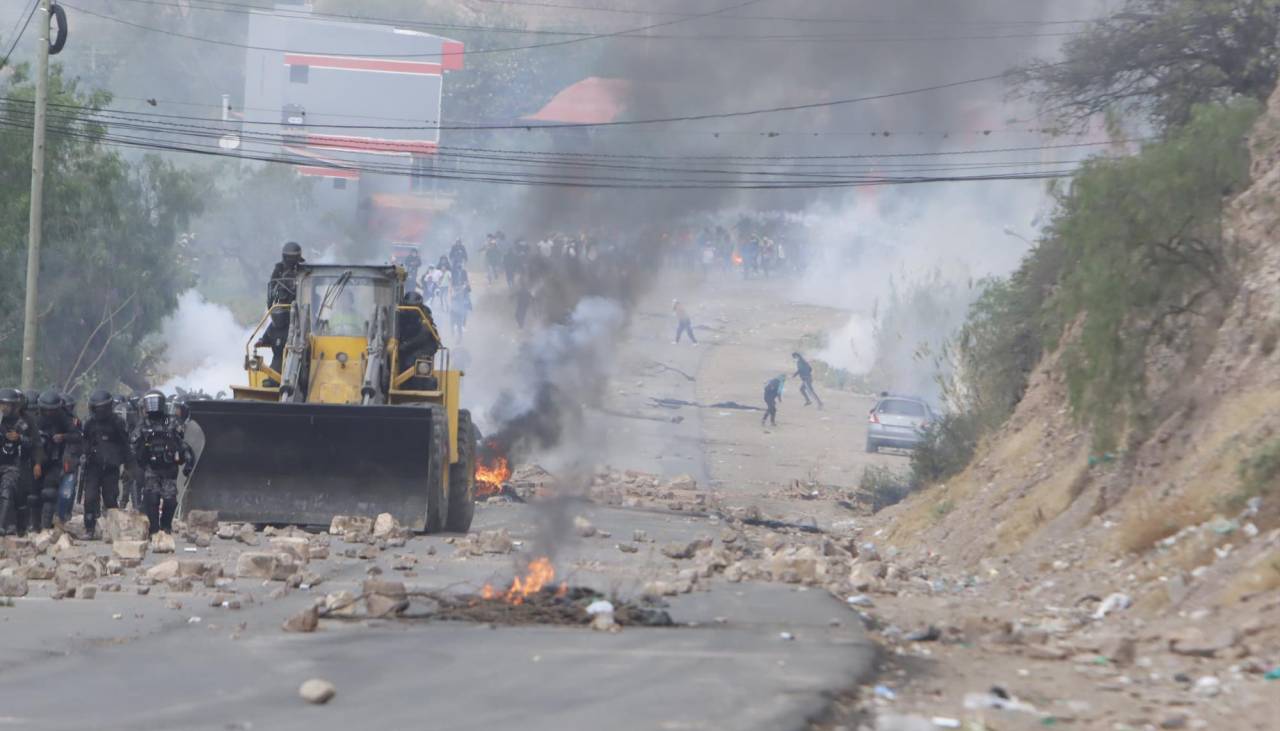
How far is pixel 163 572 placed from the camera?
12.8 meters

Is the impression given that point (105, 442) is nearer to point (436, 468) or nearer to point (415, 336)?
point (436, 468)

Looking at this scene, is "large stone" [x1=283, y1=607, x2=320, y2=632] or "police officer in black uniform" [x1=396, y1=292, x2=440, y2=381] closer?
"large stone" [x1=283, y1=607, x2=320, y2=632]

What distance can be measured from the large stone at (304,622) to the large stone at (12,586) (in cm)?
302

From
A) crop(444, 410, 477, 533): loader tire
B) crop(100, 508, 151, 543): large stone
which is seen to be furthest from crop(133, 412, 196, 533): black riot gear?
crop(444, 410, 477, 533): loader tire

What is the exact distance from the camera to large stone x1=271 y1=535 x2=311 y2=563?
14.3 metres

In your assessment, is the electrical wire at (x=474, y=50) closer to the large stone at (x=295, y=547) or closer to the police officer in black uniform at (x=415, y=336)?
the police officer in black uniform at (x=415, y=336)

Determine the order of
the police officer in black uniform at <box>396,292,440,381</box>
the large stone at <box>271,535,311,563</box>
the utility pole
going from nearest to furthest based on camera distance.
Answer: the large stone at <box>271,535,311,563</box>, the police officer in black uniform at <box>396,292,440,381</box>, the utility pole

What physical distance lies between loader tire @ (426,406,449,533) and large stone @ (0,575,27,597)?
5.63m

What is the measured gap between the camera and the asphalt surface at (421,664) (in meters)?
7.65

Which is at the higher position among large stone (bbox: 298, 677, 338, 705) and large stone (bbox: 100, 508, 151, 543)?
large stone (bbox: 298, 677, 338, 705)

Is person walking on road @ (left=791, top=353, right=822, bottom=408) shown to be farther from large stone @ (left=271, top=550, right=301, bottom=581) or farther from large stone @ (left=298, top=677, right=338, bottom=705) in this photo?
large stone @ (left=298, top=677, right=338, bottom=705)

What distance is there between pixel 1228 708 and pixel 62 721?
572cm

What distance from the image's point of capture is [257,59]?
6925 cm

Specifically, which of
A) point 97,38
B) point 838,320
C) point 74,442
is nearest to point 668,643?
point 74,442
